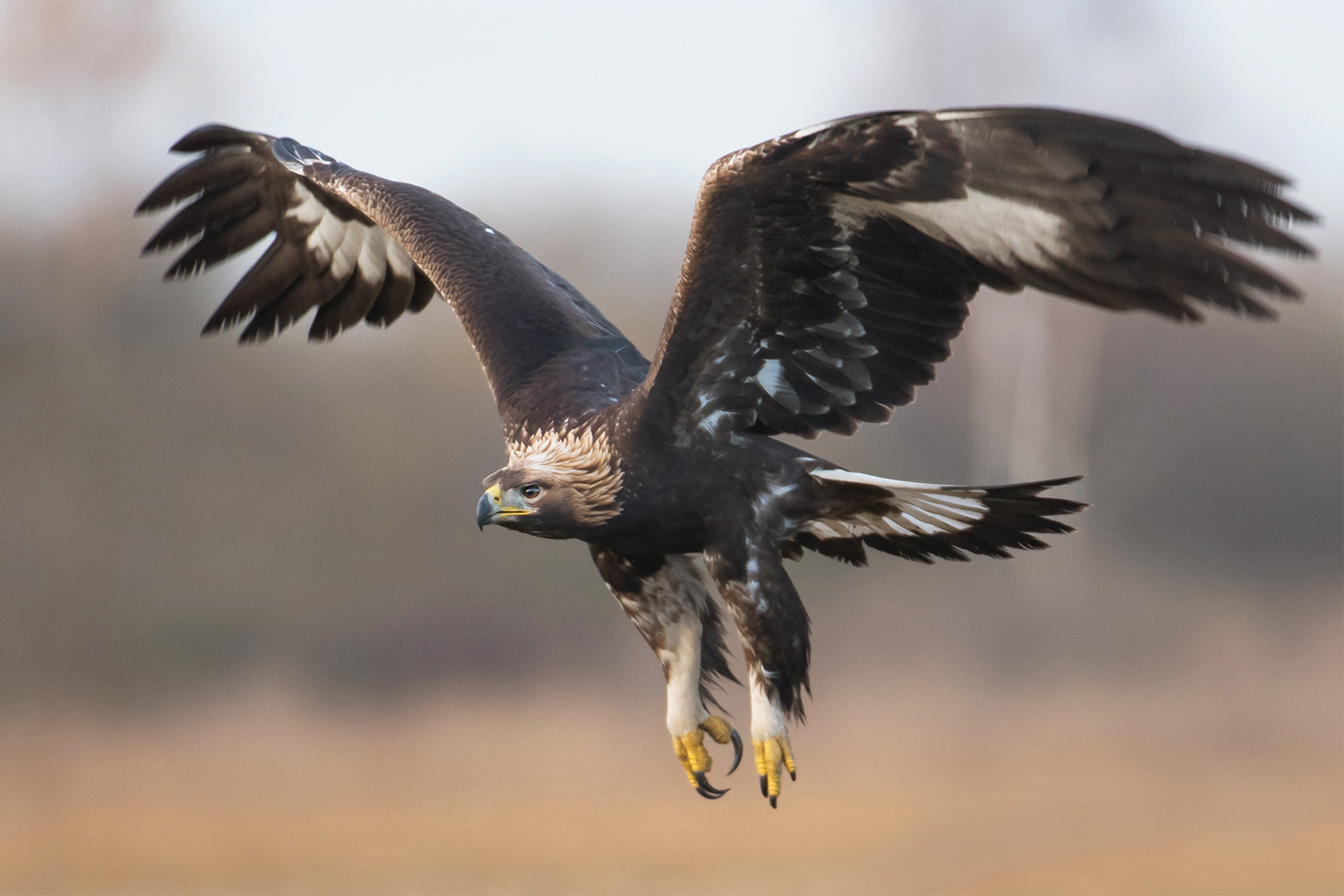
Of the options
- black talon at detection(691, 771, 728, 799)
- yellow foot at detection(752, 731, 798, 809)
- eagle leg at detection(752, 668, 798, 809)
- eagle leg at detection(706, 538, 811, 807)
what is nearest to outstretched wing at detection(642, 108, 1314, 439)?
eagle leg at detection(706, 538, 811, 807)

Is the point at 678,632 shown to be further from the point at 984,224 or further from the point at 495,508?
the point at 984,224

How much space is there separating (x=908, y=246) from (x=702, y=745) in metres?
1.80

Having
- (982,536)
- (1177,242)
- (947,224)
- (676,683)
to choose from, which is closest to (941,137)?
(947,224)

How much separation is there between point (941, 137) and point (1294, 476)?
53.4ft

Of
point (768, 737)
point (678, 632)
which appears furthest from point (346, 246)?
point (768, 737)

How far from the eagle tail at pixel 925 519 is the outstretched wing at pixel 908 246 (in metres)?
0.23

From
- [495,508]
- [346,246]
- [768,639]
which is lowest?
[768,639]

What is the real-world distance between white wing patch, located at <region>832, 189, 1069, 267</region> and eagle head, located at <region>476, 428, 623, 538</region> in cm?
103

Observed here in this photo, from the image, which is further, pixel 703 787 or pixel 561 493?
pixel 703 787

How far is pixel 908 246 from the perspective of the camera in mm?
4156

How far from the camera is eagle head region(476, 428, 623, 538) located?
4.30m

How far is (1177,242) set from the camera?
11.5 feet

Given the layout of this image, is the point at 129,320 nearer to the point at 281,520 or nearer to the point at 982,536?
the point at 281,520

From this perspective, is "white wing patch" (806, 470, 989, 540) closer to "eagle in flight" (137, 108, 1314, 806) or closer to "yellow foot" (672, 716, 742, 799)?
"eagle in flight" (137, 108, 1314, 806)
